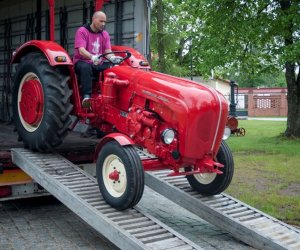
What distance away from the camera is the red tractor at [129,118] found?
4.54m

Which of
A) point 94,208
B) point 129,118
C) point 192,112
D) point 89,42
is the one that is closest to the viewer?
point 192,112

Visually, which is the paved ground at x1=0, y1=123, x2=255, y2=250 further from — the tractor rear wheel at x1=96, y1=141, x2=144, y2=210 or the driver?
the driver

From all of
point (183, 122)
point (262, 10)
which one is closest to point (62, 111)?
point (183, 122)

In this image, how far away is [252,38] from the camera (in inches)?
572

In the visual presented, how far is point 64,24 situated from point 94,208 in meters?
4.27

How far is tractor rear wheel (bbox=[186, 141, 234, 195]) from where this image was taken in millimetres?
5270

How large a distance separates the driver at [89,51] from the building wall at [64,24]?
948 millimetres

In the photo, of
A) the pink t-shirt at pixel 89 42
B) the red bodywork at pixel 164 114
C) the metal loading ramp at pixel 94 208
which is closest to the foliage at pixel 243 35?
the pink t-shirt at pixel 89 42

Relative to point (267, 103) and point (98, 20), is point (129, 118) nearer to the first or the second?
point (98, 20)

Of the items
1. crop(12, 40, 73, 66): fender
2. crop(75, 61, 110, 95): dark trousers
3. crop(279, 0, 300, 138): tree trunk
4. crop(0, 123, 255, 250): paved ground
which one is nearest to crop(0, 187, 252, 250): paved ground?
crop(0, 123, 255, 250): paved ground

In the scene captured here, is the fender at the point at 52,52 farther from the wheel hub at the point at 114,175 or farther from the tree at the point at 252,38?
the tree at the point at 252,38

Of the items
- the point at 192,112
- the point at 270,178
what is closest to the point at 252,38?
the point at 270,178

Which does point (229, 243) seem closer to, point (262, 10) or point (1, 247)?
point (1, 247)

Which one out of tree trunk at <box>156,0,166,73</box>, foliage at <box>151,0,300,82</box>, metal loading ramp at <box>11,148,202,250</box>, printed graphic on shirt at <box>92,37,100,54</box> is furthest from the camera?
tree trunk at <box>156,0,166,73</box>
